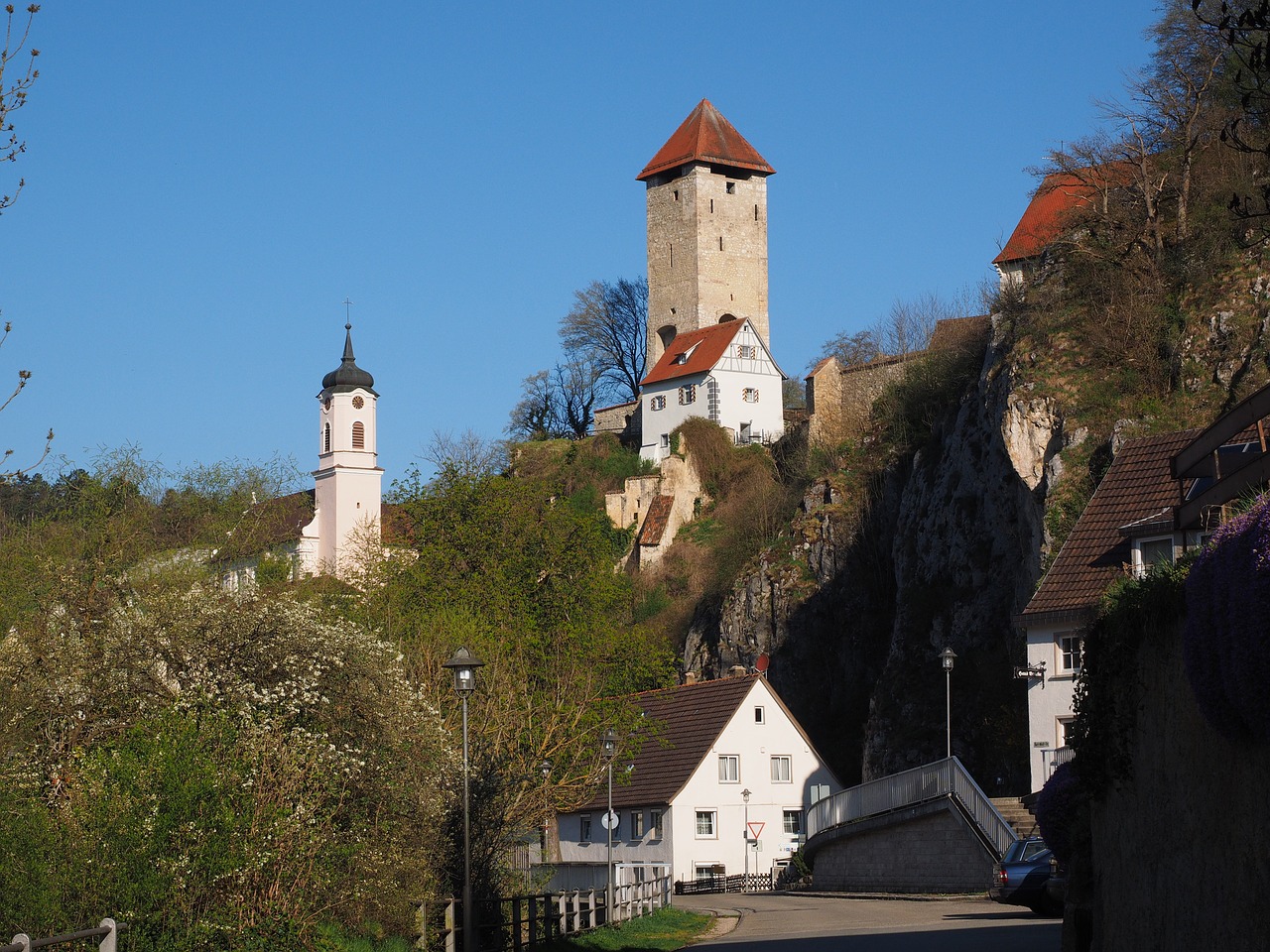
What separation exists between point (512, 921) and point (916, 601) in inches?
1277

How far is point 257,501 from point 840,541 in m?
21.3

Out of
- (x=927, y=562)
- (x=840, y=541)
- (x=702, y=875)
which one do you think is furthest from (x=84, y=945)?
(x=840, y=541)

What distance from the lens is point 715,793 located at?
47.5m

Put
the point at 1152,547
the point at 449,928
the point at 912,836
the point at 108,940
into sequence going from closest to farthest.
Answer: the point at 108,940 < the point at 449,928 < the point at 1152,547 < the point at 912,836

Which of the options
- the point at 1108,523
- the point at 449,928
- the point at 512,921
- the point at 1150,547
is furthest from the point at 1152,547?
the point at 449,928

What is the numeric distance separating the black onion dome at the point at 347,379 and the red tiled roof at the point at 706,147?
20.1 metres

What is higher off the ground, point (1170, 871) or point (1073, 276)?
point (1073, 276)

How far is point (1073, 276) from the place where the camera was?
4400 cm

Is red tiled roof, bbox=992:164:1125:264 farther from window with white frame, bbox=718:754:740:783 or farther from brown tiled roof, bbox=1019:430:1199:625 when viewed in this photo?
window with white frame, bbox=718:754:740:783

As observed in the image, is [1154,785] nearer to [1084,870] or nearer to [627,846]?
[1084,870]

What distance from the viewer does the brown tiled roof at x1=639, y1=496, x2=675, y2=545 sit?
76.9m

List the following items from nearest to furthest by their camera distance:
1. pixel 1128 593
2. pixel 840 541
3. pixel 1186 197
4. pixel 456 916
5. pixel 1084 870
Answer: pixel 1128 593 → pixel 1084 870 → pixel 456 916 → pixel 1186 197 → pixel 840 541

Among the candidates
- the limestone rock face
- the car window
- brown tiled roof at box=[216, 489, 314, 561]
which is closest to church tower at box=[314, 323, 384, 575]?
the limestone rock face

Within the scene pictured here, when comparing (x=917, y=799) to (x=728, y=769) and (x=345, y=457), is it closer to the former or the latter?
(x=728, y=769)
